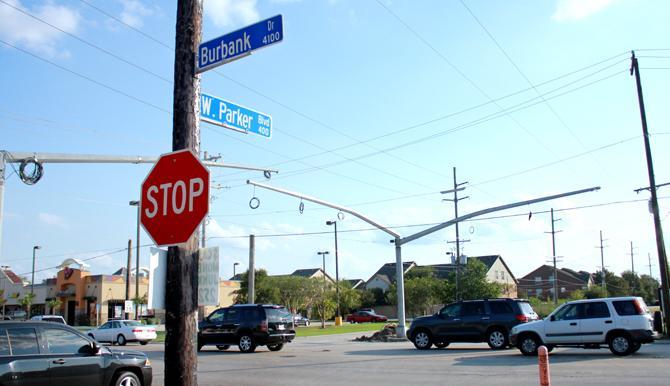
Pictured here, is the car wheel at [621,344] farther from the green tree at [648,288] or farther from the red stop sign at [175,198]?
the green tree at [648,288]

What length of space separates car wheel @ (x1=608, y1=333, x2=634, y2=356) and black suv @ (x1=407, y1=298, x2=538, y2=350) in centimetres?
376

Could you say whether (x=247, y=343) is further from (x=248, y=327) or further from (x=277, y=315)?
(x=277, y=315)

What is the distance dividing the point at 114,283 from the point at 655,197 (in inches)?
1994

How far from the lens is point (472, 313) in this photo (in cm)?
2259

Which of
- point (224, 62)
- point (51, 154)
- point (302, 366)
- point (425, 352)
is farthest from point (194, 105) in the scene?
point (425, 352)

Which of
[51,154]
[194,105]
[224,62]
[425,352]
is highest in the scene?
[51,154]

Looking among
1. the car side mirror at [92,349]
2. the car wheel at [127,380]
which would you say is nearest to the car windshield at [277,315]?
the car wheel at [127,380]

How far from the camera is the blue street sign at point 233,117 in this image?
26.0 ft

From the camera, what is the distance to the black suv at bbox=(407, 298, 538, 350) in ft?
72.1

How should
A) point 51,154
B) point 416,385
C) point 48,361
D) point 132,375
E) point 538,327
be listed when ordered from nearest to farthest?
point 48,361
point 132,375
point 416,385
point 51,154
point 538,327

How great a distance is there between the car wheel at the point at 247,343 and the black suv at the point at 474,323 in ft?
19.3

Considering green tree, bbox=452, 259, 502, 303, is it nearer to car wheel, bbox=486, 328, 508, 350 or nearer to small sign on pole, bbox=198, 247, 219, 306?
car wheel, bbox=486, 328, 508, 350

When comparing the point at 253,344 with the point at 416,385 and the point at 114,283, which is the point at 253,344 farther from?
the point at 114,283

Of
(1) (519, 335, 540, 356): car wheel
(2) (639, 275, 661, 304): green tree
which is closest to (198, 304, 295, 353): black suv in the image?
(1) (519, 335, 540, 356): car wheel
